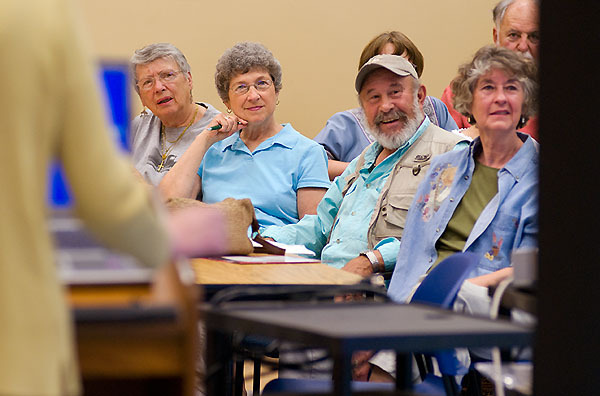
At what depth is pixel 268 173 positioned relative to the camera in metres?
3.92

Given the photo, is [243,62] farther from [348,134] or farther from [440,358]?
[440,358]

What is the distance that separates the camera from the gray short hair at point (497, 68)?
9.95 feet

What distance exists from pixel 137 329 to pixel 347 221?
2.57 meters

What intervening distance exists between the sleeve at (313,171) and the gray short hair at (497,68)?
2.86 feet

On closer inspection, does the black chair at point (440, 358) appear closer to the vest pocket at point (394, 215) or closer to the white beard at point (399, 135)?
the vest pocket at point (394, 215)

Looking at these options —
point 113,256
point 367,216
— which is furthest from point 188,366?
point 367,216

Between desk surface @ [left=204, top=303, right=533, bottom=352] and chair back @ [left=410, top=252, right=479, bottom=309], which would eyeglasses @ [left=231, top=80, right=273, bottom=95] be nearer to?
chair back @ [left=410, top=252, right=479, bottom=309]

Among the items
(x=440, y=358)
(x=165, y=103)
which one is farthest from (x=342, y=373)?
(x=165, y=103)

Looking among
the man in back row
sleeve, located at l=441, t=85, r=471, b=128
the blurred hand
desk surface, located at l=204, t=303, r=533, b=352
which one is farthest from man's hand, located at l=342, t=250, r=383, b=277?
the blurred hand

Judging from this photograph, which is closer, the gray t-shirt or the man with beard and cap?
the man with beard and cap

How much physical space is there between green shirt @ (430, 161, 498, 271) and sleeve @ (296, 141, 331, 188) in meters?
1.01

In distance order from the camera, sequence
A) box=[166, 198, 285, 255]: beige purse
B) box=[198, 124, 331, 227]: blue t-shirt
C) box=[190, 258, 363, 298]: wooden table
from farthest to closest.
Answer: box=[198, 124, 331, 227]: blue t-shirt, box=[166, 198, 285, 255]: beige purse, box=[190, 258, 363, 298]: wooden table

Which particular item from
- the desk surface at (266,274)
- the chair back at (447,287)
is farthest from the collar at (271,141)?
the chair back at (447,287)

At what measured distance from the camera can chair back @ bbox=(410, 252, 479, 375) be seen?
6.82ft
